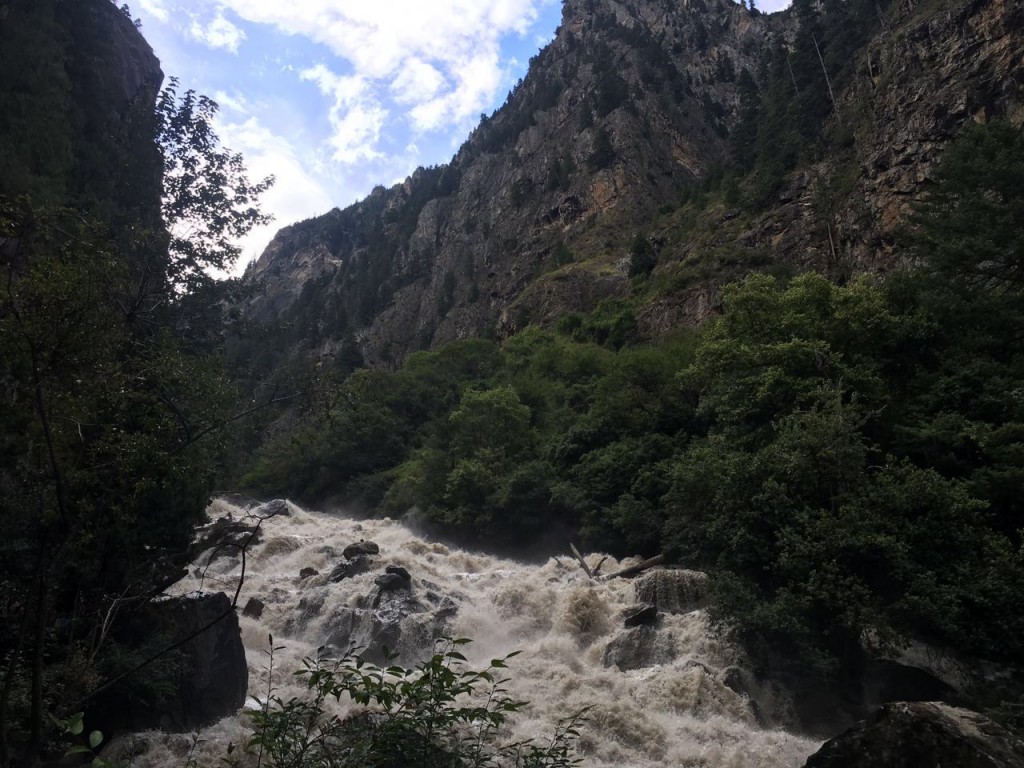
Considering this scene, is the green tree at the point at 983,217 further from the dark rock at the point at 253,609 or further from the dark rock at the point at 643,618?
the dark rock at the point at 253,609

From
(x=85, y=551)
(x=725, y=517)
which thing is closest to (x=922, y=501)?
(x=725, y=517)

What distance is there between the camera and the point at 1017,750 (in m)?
7.88

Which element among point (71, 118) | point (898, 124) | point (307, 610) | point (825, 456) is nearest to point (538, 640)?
point (307, 610)

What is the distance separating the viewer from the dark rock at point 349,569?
793 inches

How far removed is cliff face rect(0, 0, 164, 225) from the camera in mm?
18531

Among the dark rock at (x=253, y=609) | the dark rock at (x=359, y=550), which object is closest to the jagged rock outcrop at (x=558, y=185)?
the dark rock at (x=359, y=550)

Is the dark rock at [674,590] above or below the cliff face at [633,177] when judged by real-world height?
below

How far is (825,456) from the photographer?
50.3 feet

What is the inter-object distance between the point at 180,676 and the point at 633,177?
2537 inches

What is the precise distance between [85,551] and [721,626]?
1287 centimetres

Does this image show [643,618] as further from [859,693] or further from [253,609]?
[253,609]

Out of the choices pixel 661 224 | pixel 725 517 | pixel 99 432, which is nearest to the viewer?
pixel 99 432

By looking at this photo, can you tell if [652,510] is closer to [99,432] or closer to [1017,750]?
[1017,750]

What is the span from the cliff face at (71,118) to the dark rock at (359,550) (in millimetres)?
12350
